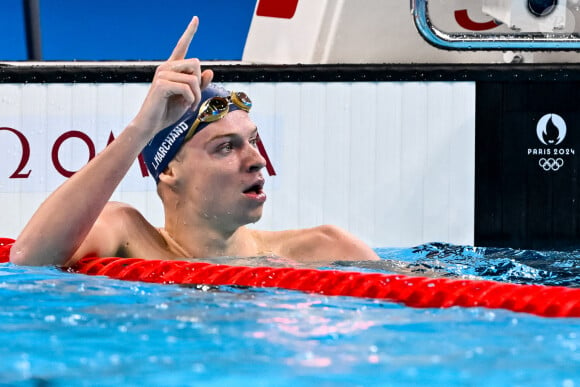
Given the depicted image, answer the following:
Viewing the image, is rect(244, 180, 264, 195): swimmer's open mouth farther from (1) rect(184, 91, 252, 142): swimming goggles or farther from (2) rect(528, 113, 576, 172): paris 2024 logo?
(2) rect(528, 113, 576, 172): paris 2024 logo

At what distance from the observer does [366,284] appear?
2.31m

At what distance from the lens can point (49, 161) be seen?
14.4 ft

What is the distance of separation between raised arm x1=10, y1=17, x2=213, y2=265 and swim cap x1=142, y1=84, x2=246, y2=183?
311mm

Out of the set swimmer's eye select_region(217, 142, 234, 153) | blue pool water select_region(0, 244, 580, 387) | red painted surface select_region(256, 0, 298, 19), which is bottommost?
blue pool water select_region(0, 244, 580, 387)

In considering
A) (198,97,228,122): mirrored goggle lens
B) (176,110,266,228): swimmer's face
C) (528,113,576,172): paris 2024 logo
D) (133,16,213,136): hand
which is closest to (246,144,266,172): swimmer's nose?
(176,110,266,228): swimmer's face

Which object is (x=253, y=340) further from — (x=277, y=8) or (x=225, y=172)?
(x=277, y=8)

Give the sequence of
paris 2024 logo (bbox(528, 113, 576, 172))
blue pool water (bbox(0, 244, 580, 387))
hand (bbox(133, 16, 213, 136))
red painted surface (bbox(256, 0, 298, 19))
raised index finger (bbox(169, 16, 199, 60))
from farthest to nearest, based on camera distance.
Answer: red painted surface (bbox(256, 0, 298, 19))
paris 2024 logo (bbox(528, 113, 576, 172))
raised index finger (bbox(169, 16, 199, 60))
hand (bbox(133, 16, 213, 136))
blue pool water (bbox(0, 244, 580, 387))

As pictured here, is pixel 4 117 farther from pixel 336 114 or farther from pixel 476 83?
pixel 476 83

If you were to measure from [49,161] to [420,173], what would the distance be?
1774mm

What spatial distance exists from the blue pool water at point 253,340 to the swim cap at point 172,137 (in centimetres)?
51

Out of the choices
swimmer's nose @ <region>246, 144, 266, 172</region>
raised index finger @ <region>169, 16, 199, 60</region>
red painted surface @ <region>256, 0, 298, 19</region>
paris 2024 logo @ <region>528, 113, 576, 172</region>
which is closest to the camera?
raised index finger @ <region>169, 16, 199, 60</region>

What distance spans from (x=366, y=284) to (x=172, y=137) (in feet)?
2.61

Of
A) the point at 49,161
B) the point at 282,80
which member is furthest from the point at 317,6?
the point at 49,161

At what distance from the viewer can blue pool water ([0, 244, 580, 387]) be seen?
4.48 feet
